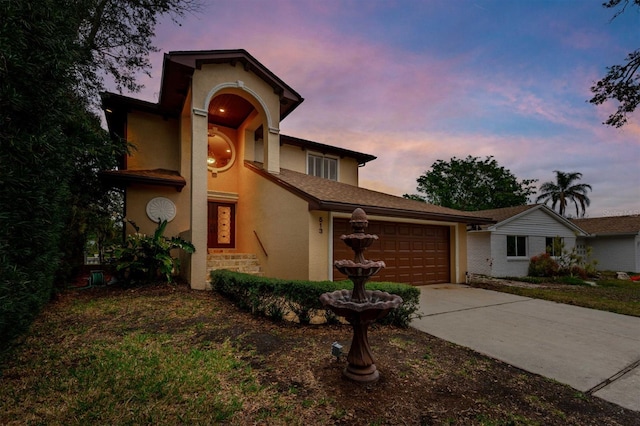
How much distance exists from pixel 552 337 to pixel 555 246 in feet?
46.1

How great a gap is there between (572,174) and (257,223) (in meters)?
42.5

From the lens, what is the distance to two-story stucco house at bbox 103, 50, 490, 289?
8203 millimetres

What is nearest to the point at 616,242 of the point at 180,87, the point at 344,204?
the point at 344,204

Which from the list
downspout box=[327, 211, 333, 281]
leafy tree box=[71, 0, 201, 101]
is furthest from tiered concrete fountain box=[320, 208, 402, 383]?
leafy tree box=[71, 0, 201, 101]

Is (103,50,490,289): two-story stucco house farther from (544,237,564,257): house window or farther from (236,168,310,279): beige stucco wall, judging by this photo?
(544,237,564,257): house window

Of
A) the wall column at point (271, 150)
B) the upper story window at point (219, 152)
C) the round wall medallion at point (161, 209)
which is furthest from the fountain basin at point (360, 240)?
the upper story window at point (219, 152)

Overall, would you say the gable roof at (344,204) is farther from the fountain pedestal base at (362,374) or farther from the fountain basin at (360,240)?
the fountain pedestal base at (362,374)

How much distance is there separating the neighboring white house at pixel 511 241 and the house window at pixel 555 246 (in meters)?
0.06

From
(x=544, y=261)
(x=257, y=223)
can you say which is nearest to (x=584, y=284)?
(x=544, y=261)

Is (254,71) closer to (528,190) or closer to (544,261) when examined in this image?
(544,261)

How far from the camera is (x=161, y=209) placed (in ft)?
32.5

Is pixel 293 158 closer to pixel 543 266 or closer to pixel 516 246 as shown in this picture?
pixel 516 246

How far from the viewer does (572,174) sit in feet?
115

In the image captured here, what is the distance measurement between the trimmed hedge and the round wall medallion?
18.1 ft
